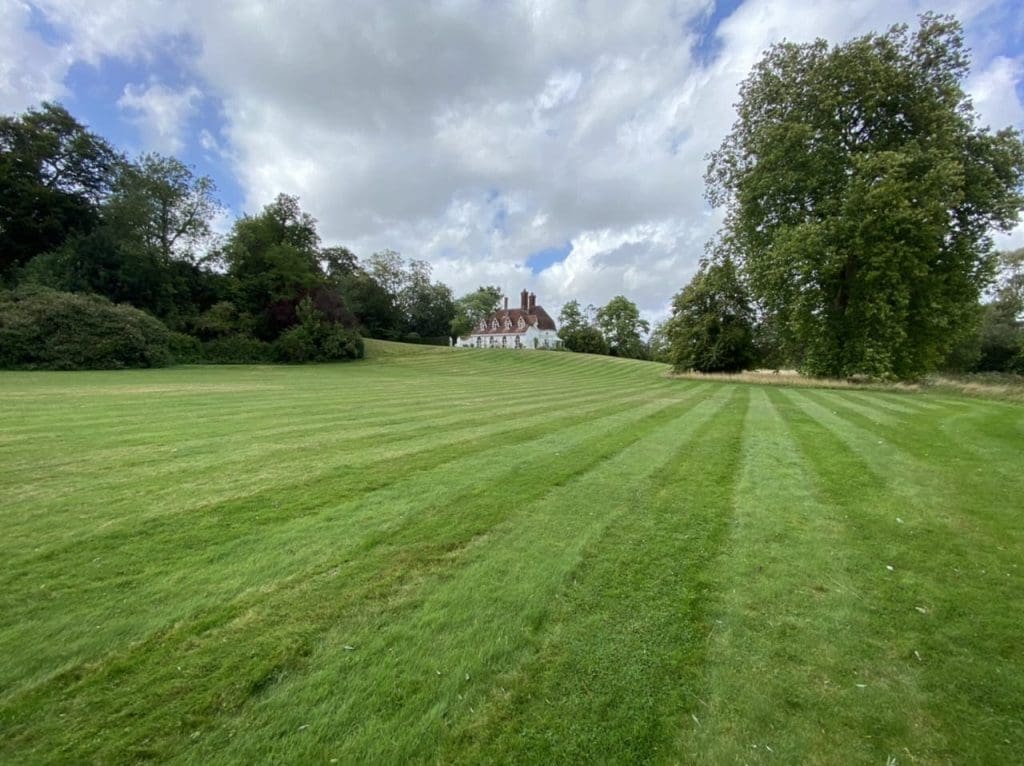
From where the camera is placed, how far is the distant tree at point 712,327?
3081cm

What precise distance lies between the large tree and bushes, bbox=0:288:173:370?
37583 mm

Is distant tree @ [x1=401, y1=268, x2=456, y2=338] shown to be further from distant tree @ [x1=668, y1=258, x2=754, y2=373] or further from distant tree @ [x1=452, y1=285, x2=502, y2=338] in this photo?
distant tree @ [x1=668, y1=258, x2=754, y2=373]

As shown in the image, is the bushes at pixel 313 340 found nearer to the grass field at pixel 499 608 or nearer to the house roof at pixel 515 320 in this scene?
the grass field at pixel 499 608

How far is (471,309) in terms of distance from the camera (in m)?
71.9

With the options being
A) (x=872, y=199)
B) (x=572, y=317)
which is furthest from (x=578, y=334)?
(x=872, y=199)

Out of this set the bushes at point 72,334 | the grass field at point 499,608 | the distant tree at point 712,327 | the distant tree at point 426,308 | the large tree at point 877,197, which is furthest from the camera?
the distant tree at point 426,308

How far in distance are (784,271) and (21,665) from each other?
Result: 26218mm

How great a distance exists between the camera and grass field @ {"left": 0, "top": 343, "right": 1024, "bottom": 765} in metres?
1.98

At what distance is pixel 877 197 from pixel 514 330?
57309 mm

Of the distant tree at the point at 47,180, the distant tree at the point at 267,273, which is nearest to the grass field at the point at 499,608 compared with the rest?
the distant tree at the point at 267,273

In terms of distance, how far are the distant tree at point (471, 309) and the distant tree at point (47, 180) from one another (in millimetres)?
42086

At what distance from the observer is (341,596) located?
2.94 meters

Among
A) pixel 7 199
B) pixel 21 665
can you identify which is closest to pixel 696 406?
pixel 21 665

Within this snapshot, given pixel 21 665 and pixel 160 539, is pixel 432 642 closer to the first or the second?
pixel 21 665
